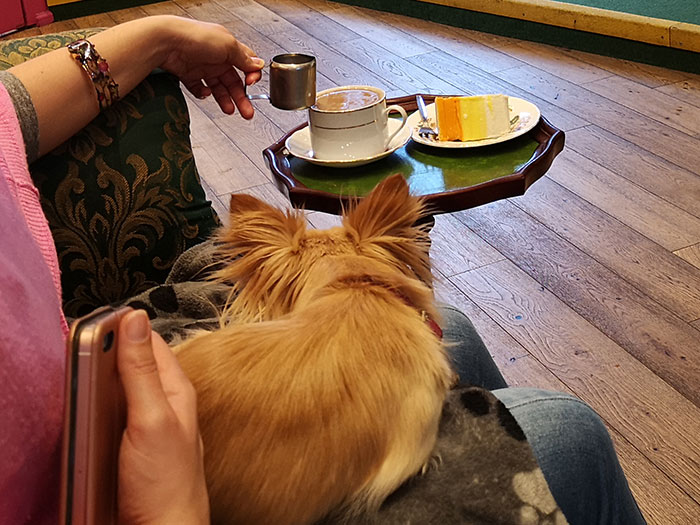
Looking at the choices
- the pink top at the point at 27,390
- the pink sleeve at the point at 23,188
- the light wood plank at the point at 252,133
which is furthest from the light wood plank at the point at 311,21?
the pink top at the point at 27,390

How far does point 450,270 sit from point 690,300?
0.67 metres

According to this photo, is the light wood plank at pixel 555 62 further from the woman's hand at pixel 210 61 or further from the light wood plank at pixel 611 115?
the woman's hand at pixel 210 61

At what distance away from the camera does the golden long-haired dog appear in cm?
67

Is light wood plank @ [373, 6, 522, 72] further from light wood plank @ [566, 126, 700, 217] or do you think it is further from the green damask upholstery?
the green damask upholstery

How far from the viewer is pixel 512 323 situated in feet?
6.89

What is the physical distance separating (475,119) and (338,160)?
294mm

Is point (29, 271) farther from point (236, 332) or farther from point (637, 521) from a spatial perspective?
point (637, 521)

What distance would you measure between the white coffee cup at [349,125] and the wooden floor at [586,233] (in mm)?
768

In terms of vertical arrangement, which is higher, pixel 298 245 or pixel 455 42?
pixel 298 245

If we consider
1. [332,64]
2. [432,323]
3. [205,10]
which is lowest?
[205,10]

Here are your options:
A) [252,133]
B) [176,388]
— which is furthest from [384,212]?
[252,133]

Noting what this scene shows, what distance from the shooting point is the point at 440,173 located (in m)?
1.46

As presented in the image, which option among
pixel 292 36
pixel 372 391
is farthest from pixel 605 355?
pixel 292 36

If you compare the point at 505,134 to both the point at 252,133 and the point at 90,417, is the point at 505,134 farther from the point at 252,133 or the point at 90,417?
the point at 252,133
